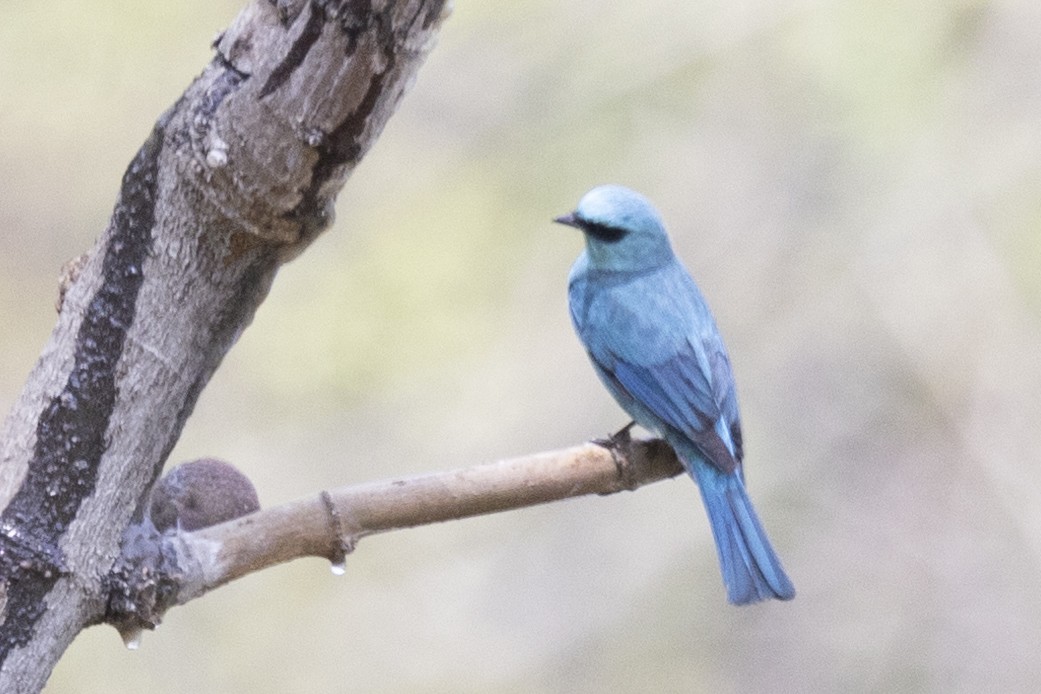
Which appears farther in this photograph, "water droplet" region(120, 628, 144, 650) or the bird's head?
the bird's head

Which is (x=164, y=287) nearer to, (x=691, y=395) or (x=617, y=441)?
(x=617, y=441)

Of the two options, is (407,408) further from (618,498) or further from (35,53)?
(35,53)

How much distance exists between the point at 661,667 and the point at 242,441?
192 cm

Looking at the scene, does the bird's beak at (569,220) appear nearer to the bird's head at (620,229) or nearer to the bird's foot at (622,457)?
the bird's head at (620,229)

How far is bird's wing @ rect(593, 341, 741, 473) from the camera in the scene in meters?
2.86

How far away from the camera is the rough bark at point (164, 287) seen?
1430 mm

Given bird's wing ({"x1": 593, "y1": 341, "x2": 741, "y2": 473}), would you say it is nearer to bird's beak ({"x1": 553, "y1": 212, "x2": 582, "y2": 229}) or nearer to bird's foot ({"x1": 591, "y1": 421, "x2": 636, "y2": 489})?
bird's foot ({"x1": 591, "y1": 421, "x2": 636, "y2": 489})

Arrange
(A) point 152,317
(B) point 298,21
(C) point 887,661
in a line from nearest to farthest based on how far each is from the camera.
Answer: (B) point 298,21 → (A) point 152,317 → (C) point 887,661

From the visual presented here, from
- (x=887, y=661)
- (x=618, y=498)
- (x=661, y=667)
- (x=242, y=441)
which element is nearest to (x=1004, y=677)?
(x=887, y=661)

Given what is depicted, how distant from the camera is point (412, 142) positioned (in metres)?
5.03

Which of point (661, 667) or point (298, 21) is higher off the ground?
point (298, 21)

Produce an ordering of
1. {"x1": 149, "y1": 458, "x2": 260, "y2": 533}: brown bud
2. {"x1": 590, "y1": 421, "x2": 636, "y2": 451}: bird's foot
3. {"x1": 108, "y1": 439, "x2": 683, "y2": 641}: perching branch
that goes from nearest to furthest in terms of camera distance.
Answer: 1. {"x1": 108, "y1": 439, "x2": 683, "y2": 641}: perching branch
2. {"x1": 149, "y1": 458, "x2": 260, "y2": 533}: brown bud
3. {"x1": 590, "y1": 421, "x2": 636, "y2": 451}: bird's foot

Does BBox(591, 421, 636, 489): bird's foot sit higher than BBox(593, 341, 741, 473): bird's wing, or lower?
lower

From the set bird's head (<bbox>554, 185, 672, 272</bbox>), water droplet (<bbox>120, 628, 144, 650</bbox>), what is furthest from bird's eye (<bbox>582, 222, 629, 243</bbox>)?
water droplet (<bbox>120, 628, 144, 650</bbox>)
